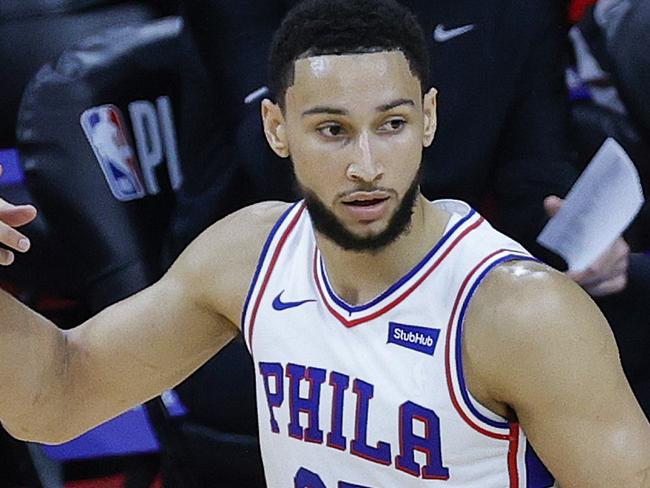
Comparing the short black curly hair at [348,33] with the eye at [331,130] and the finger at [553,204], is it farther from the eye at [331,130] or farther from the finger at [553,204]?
the finger at [553,204]

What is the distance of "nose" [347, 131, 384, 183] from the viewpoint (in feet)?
4.79

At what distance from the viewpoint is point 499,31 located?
219 cm

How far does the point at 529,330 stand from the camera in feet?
4.75

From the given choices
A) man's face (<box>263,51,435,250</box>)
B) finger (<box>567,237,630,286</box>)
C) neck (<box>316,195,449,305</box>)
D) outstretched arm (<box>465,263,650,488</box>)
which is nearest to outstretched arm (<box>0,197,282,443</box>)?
neck (<box>316,195,449,305</box>)

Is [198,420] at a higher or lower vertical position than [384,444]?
lower

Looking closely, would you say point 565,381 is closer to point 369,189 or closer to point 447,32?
point 369,189

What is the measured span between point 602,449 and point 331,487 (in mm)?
355

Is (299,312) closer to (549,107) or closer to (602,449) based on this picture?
(602,449)

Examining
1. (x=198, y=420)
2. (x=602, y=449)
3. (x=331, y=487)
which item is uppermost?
(x=602, y=449)

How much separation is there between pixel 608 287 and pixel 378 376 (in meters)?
0.61

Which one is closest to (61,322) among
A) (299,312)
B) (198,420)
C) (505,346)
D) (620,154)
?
(198,420)

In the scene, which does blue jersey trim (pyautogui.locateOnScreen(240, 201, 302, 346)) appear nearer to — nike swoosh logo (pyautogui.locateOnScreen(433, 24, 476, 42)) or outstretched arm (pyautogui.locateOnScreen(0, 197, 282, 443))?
outstretched arm (pyautogui.locateOnScreen(0, 197, 282, 443))

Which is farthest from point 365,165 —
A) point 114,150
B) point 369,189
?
point 114,150

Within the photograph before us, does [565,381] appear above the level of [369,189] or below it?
below
